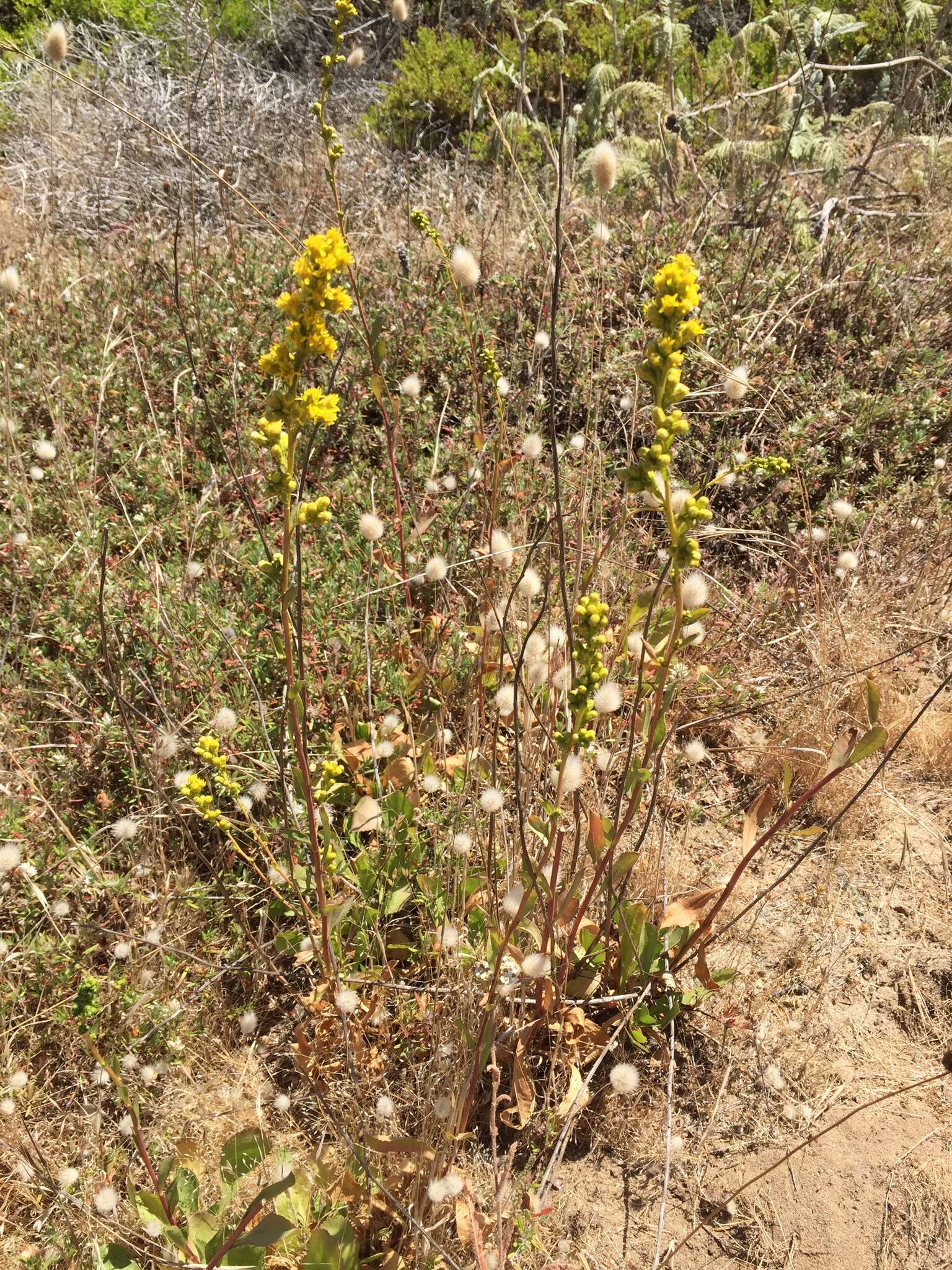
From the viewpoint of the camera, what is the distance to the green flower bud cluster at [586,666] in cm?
136

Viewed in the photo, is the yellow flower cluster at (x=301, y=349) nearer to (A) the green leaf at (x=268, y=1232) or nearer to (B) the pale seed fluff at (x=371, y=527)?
(B) the pale seed fluff at (x=371, y=527)

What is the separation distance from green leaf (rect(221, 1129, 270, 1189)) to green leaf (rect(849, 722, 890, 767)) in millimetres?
1262

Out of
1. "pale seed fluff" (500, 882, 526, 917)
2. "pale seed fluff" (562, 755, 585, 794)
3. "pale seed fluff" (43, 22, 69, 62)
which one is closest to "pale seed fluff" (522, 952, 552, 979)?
"pale seed fluff" (500, 882, 526, 917)

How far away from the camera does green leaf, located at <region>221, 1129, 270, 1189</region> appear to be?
1.59 m

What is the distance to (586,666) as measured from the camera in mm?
1400

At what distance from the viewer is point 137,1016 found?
195cm

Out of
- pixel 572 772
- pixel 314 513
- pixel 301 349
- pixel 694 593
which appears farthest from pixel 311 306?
pixel 694 593

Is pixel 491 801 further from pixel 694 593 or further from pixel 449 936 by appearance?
pixel 694 593

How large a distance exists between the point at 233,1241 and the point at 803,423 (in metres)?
3.06

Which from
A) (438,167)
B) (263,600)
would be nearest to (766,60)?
(438,167)

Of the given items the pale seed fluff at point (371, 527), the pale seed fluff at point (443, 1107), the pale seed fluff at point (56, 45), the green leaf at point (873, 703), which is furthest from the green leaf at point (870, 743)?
the pale seed fluff at point (56, 45)

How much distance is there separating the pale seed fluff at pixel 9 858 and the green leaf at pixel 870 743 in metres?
1.69

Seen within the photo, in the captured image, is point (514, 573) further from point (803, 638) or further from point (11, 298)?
point (11, 298)

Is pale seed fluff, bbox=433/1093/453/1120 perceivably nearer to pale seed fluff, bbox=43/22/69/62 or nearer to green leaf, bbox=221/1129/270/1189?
green leaf, bbox=221/1129/270/1189
